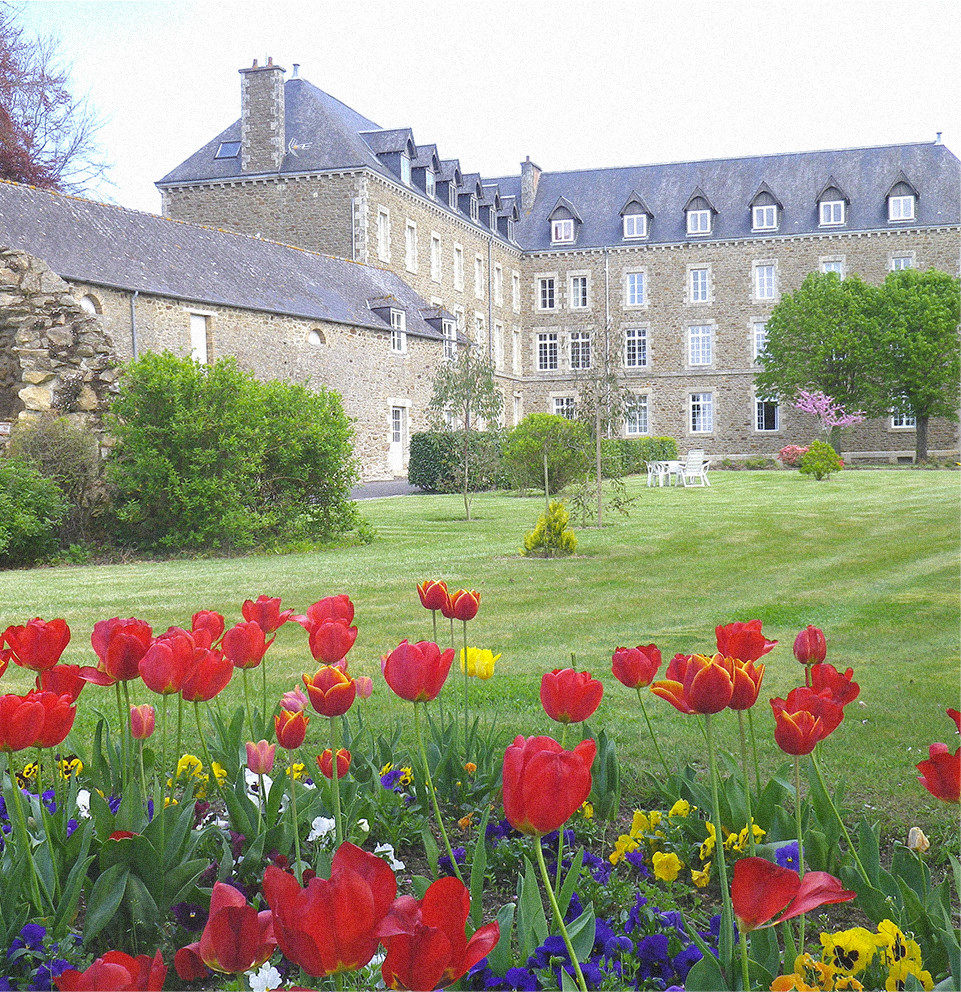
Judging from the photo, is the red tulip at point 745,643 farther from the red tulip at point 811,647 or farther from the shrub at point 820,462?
the shrub at point 820,462

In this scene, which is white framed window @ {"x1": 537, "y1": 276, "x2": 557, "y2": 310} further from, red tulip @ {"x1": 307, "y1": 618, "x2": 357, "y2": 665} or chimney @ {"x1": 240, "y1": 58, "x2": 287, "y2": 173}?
red tulip @ {"x1": 307, "y1": 618, "x2": 357, "y2": 665}

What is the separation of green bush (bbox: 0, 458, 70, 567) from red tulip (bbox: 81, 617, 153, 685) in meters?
8.32

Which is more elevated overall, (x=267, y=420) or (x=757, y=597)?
(x=267, y=420)

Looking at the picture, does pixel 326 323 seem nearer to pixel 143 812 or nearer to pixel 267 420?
pixel 267 420

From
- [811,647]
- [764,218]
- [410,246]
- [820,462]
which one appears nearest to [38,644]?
[811,647]

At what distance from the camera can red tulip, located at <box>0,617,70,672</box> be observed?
190 cm

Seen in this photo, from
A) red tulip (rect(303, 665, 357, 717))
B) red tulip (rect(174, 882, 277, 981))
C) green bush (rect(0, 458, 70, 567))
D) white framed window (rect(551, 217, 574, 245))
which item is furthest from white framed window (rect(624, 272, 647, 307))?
→ red tulip (rect(174, 882, 277, 981))

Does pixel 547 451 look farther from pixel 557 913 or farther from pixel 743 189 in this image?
pixel 743 189

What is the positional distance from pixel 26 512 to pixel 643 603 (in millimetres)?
6509

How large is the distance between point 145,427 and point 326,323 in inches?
522

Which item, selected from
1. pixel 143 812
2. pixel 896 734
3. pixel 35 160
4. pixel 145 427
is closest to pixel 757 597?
pixel 896 734

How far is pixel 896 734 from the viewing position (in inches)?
135

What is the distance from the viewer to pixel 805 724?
4.78ft

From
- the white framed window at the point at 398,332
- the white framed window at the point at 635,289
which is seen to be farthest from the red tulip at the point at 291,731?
the white framed window at the point at 635,289
